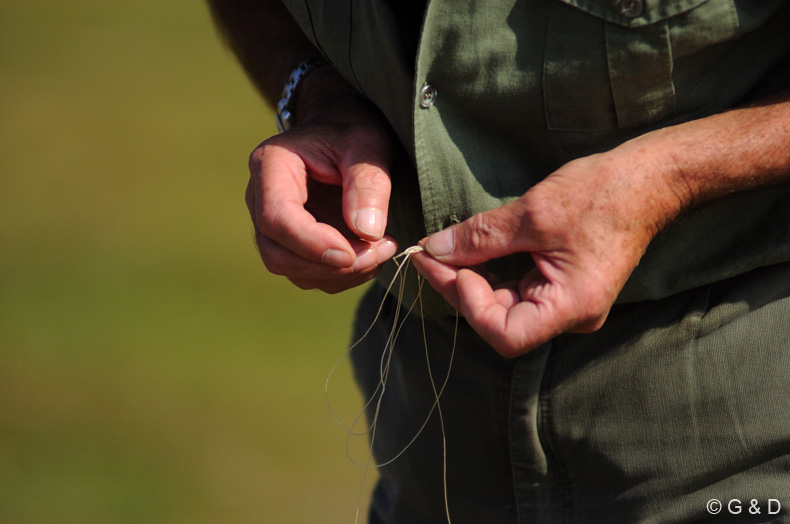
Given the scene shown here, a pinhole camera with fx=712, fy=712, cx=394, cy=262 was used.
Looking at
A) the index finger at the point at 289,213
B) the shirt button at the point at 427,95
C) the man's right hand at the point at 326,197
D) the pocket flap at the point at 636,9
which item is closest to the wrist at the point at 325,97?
the man's right hand at the point at 326,197

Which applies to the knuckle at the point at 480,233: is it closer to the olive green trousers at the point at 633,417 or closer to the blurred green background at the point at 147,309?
the olive green trousers at the point at 633,417

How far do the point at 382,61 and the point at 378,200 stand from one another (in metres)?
0.24

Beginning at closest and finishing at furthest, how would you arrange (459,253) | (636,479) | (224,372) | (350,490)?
1. (459,253)
2. (636,479)
3. (350,490)
4. (224,372)

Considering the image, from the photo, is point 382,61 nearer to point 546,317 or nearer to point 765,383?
point 546,317

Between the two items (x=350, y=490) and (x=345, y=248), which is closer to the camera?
(x=345, y=248)

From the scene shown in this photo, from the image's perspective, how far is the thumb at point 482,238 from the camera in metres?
1.00

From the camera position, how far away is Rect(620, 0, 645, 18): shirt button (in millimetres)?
980

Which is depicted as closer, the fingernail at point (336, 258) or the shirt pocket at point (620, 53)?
the shirt pocket at point (620, 53)

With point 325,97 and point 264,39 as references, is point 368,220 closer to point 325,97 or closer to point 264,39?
point 325,97

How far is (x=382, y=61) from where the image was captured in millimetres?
1180

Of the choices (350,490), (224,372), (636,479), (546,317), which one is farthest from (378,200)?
(224,372)

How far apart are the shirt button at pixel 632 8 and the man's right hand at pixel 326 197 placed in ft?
1.42

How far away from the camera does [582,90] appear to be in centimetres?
104

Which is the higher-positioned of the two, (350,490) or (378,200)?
(378,200)
